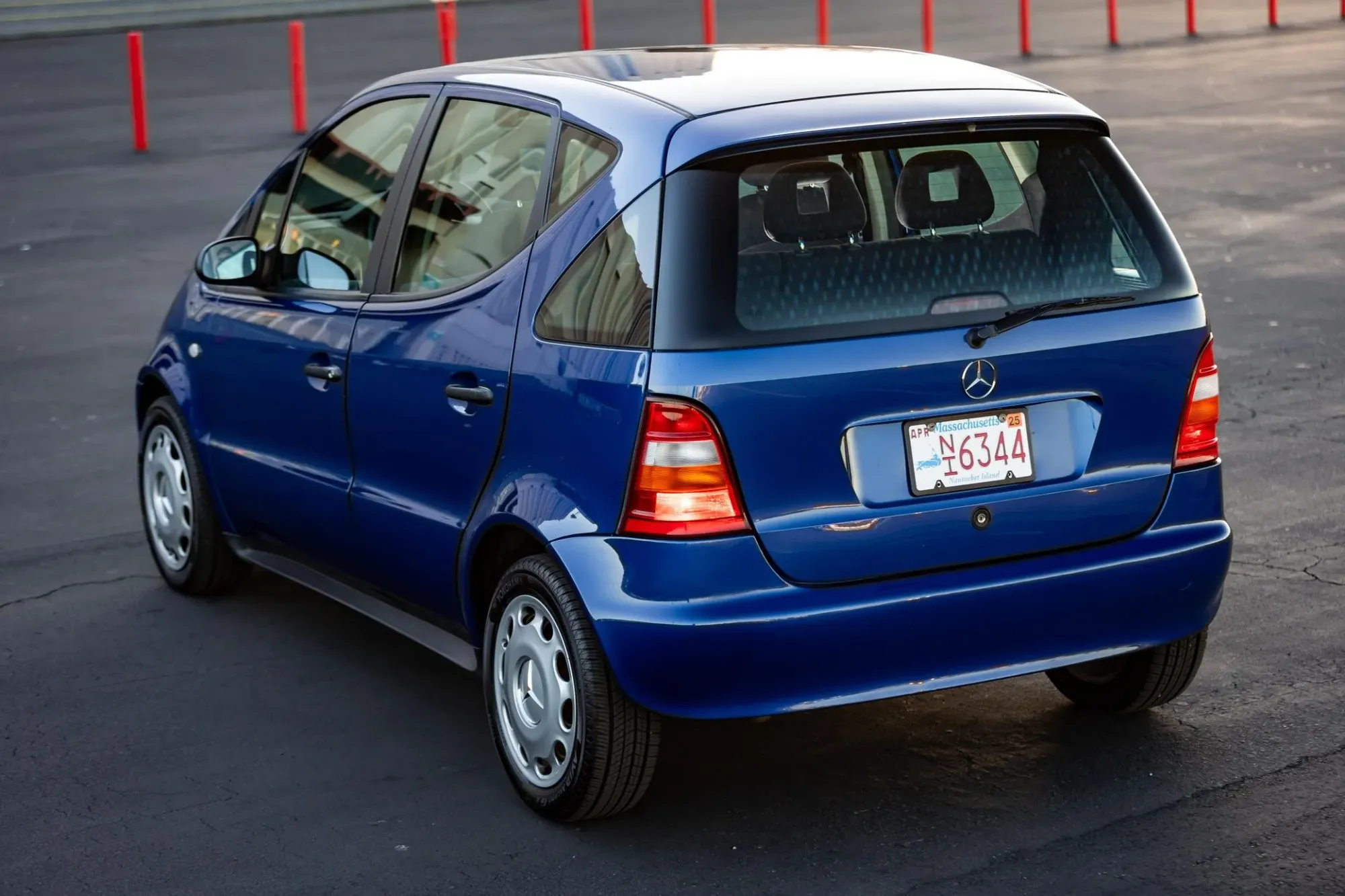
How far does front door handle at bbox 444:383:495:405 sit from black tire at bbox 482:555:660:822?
1.39 feet

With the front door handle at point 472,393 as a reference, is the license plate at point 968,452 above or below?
→ below

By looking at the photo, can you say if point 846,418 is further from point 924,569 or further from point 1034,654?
point 1034,654

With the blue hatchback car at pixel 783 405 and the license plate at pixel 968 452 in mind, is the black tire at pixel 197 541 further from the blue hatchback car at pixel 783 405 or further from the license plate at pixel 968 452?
the license plate at pixel 968 452

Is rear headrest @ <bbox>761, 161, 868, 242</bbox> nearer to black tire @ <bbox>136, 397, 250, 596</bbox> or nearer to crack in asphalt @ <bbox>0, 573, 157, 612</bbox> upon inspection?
black tire @ <bbox>136, 397, 250, 596</bbox>

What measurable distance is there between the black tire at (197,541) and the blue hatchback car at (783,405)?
1496mm

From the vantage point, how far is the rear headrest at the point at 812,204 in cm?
455

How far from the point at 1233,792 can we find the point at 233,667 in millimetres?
3026

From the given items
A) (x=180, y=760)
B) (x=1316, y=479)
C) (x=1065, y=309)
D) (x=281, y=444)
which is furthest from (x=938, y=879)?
(x=1316, y=479)

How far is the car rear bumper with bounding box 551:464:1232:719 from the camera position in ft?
14.3

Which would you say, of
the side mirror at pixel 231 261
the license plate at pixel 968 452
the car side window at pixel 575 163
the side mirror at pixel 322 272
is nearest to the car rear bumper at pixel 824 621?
the license plate at pixel 968 452

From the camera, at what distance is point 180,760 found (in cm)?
536

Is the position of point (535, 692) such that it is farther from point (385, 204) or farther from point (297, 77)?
point (297, 77)

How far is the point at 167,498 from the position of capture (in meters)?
6.99

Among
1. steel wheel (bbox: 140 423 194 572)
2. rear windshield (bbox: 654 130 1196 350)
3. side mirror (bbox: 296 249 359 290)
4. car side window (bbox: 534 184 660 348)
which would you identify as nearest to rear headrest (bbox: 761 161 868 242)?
rear windshield (bbox: 654 130 1196 350)
